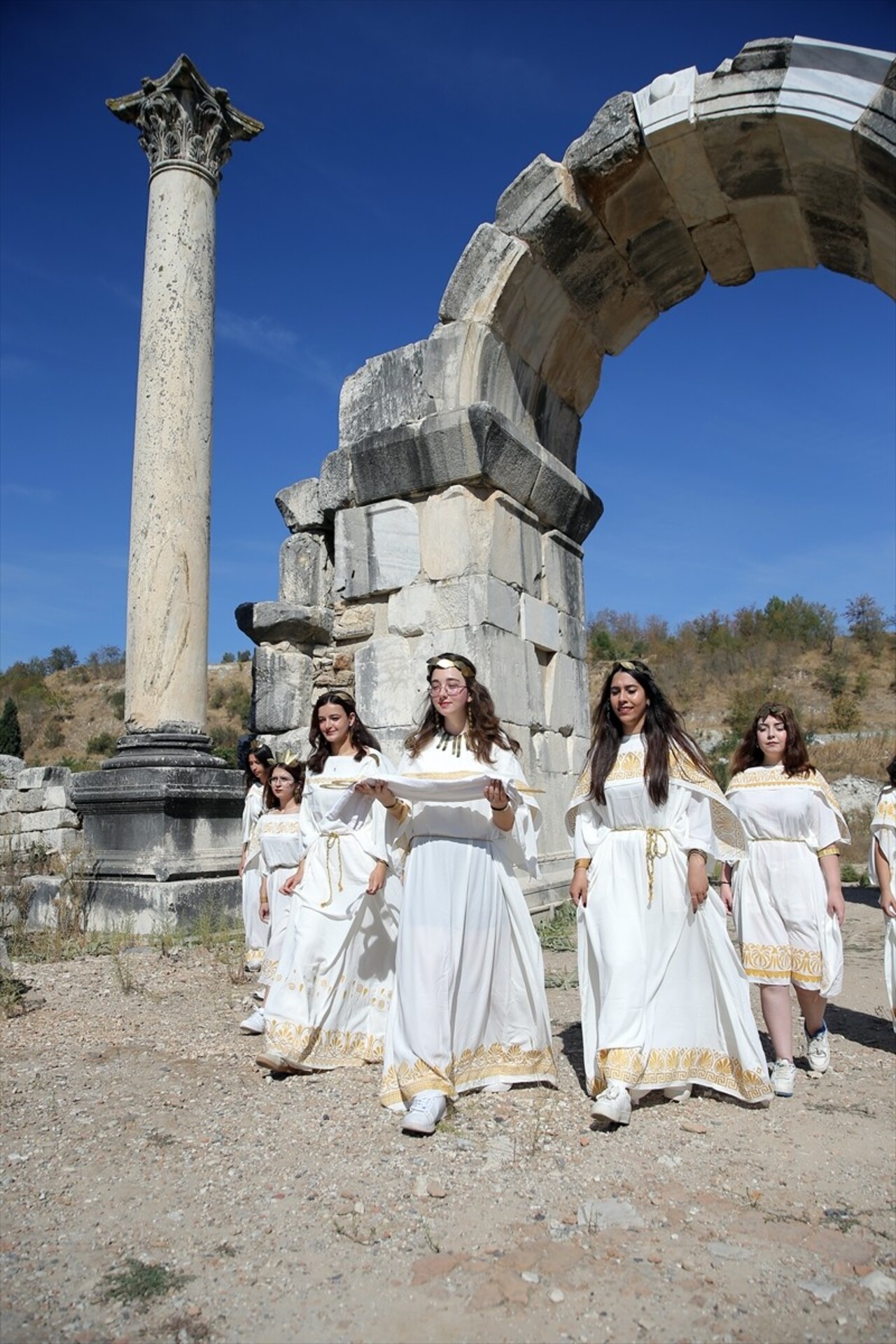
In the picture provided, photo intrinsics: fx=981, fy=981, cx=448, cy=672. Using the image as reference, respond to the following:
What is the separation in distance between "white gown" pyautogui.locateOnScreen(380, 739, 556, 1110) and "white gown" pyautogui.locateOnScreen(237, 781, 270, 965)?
193 centimetres

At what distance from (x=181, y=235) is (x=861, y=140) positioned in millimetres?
5749

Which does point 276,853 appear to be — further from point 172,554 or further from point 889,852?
point 172,554

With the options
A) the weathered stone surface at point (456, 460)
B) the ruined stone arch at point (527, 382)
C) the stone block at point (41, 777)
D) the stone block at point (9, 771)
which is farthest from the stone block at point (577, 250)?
the stone block at point (9, 771)

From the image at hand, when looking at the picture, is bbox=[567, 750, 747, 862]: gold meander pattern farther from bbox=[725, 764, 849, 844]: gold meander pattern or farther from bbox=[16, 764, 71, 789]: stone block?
bbox=[16, 764, 71, 789]: stone block

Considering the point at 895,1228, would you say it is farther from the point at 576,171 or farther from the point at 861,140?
the point at 576,171

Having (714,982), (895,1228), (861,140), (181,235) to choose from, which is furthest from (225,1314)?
(181,235)

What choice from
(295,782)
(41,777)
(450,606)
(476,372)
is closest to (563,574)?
(450,606)

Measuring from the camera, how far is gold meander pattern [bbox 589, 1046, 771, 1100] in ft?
12.2

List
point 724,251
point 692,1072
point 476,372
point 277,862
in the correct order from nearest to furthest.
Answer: point 692,1072 → point 277,862 → point 476,372 → point 724,251

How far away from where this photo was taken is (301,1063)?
4.27 m

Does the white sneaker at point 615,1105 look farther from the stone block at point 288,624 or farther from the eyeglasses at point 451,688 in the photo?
the stone block at point 288,624

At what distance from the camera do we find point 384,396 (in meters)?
6.87

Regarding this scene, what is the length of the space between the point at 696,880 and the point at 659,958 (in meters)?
0.34

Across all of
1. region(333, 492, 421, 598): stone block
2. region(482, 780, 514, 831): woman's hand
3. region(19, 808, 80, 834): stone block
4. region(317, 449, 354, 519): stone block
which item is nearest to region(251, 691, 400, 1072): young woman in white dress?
region(482, 780, 514, 831): woman's hand
